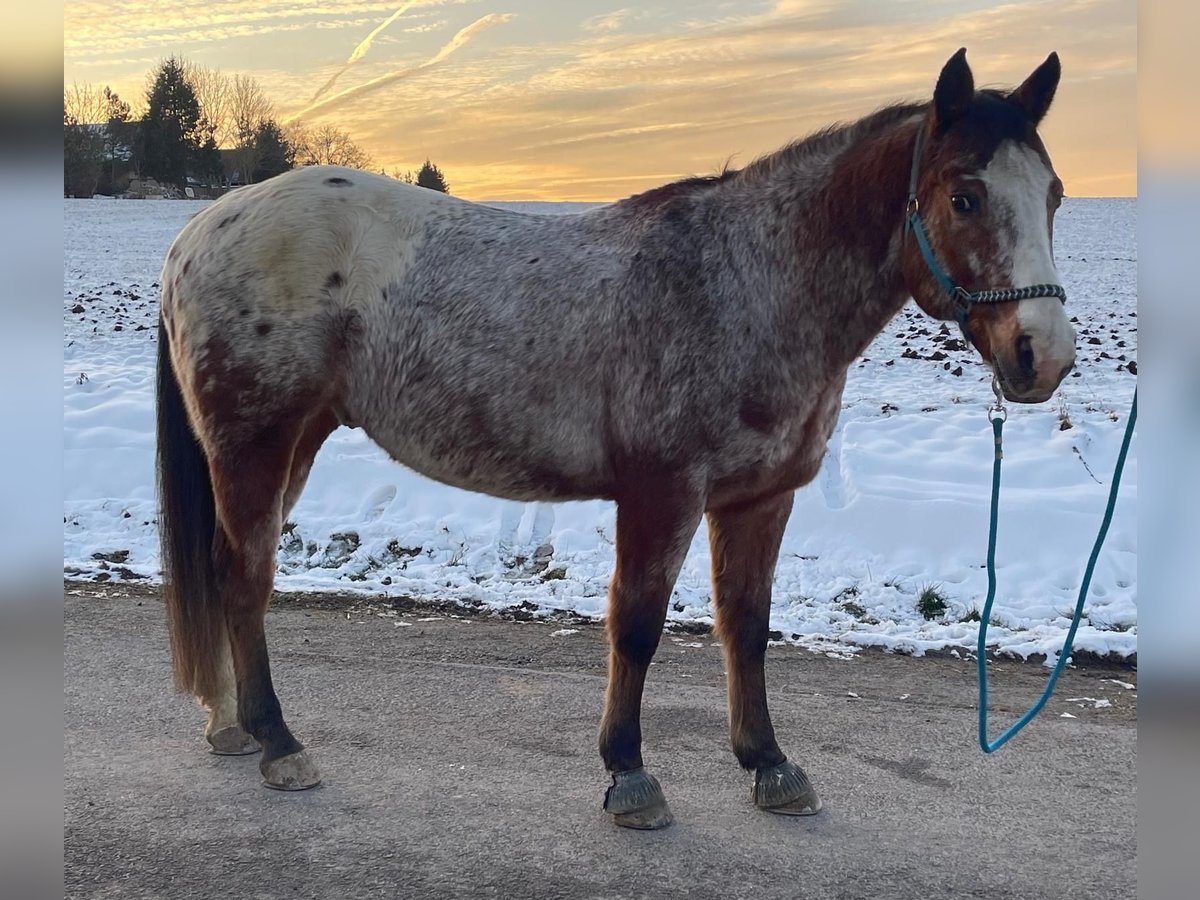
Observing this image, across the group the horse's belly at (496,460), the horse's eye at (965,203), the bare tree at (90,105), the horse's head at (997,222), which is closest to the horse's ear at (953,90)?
the horse's head at (997,222)

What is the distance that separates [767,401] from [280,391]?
1.70m

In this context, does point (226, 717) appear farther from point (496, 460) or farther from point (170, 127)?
point (170, 127)

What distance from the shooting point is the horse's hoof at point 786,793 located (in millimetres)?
3236

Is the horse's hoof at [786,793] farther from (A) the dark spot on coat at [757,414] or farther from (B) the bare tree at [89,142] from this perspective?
(B) the bare tree at [89,142]

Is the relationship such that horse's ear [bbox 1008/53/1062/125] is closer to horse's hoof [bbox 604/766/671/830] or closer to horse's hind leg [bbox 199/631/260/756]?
horse's hoof [bbox 604/766/671/830]

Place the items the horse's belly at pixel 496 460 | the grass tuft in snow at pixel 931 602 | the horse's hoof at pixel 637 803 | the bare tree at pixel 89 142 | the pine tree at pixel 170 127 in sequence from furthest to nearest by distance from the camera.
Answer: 1. the pine tree at pixel 170 127
2. the bare tree at pixel 89 142
3. the grass tuft in snow at pixel 931 602
4. the horse's belly at pixel 496 460
5. the horse's hoof at pixel 637 803

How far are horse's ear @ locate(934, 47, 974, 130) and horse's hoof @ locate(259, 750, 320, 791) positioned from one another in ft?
9.59

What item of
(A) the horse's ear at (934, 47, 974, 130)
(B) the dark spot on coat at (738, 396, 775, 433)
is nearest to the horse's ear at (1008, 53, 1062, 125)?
(A) the horse's ear at (934, 47, 974, 130)

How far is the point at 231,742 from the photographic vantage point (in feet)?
12.0

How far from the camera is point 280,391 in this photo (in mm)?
3467

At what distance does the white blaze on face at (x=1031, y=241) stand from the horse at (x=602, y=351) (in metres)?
0.05

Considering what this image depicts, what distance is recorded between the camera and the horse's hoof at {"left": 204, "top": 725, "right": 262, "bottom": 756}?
3.65 meters

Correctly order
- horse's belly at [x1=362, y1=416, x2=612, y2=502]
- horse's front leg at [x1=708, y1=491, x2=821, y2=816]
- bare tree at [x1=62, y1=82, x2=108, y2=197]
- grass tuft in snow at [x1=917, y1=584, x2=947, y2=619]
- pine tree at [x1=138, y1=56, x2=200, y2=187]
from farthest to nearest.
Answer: pine tree at [x1=138, y1=56, x2=200, y2=187] < bare tree at [x1=62, y1=82, x2=108, y2=197] < grass tuft in snow at [x1=917, y1=584, x2=947, y2=619] < horse's front leg at [x1=708, y1=491, x2=821, y2=816] < horse's belly at [x1=362, y1=416, x2=612, y2=502]

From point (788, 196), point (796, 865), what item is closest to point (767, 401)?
point (788, 196)
